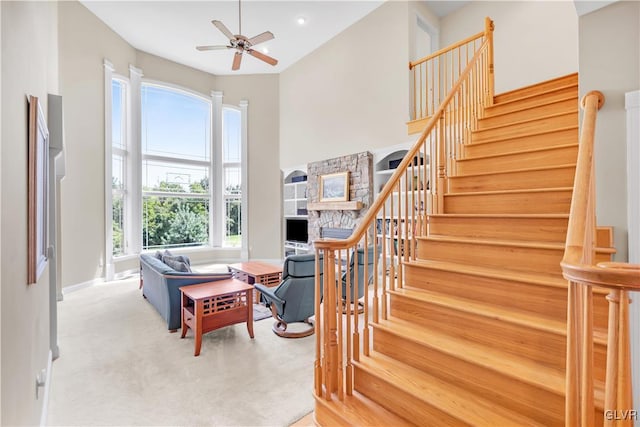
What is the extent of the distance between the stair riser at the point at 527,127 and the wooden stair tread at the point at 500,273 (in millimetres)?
1705

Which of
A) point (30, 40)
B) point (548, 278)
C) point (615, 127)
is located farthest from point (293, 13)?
point (548, 278)

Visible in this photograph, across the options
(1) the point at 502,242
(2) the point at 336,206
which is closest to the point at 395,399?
(1) the point at 502,242

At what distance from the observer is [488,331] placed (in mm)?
1738

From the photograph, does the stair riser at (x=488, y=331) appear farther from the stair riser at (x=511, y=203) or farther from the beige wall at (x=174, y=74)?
the beige wall at (x=174, y=74)

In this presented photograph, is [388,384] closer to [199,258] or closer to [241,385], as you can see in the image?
[241,385]

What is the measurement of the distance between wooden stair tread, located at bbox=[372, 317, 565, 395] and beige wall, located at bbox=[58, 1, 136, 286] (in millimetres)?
5627

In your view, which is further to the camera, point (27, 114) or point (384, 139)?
point (384, 139)

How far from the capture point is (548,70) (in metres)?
4.61

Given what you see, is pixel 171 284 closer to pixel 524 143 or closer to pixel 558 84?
pixel 524 143

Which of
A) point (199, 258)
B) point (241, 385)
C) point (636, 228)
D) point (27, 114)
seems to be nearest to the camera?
point (27, 114)

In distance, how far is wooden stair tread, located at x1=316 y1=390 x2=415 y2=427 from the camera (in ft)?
5.43

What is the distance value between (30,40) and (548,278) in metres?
3.17

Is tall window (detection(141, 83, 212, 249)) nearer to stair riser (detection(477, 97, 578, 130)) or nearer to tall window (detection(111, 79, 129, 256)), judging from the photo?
tall window (detection(111, 79, 129, 256))

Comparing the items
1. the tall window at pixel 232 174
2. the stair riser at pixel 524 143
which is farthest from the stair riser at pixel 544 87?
the tall window at pixel 232 174
